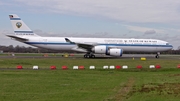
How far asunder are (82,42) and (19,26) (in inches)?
482

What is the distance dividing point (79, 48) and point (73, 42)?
1.84 metres

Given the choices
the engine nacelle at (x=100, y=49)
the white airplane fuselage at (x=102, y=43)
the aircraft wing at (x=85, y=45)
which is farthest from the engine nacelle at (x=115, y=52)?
the aircraft wing at (x=85, y=45)

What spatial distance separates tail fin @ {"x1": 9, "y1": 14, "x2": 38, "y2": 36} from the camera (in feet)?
162

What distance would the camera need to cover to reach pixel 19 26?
162ft

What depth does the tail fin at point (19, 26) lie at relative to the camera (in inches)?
1946

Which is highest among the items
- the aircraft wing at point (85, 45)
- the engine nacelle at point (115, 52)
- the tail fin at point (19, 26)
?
the tail fin at point (19, 26)

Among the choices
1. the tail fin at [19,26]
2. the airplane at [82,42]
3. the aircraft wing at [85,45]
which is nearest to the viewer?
the aircraft wing at [85,45]

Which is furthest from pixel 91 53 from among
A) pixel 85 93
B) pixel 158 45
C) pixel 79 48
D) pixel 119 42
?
pixel 85 93

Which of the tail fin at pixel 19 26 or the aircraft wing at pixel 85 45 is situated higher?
the tail fin at pixel 19 26

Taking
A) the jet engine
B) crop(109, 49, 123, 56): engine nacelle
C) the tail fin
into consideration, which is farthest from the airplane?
crop(109, 49, 123, 56): engine nacelle

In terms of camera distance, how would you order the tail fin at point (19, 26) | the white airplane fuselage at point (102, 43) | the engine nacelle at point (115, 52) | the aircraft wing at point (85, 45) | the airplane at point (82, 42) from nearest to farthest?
1. the engine nacelle at point (115, 52)
2. the aircraft wing at point (85, 45)
3. the airplane at point (82, 42)
4. the white airplane fuselage at point (102, 43)
5. the tail fin at point (19, 26)

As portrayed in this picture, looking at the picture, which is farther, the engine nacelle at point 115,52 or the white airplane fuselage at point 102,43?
the white airplane fuselage at point 102,43

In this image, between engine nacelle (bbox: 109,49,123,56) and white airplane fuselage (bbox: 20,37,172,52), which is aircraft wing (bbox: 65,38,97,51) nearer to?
white airplane fuselage (bbox: 20,37,172,52)

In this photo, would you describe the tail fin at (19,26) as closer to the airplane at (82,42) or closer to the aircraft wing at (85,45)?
the airplane at (82,42)
